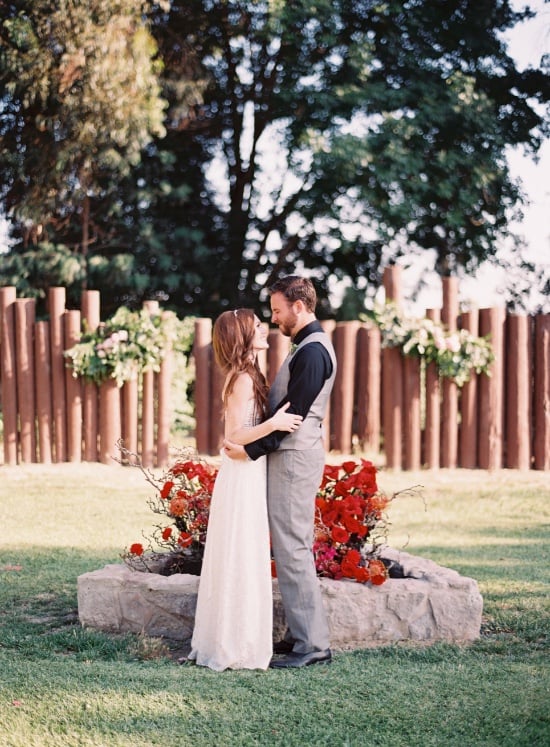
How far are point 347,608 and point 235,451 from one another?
111 centimetres

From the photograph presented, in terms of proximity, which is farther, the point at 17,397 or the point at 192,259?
the point at 192,259

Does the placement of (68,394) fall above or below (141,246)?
below

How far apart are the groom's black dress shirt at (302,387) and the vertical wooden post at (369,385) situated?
7015 mm

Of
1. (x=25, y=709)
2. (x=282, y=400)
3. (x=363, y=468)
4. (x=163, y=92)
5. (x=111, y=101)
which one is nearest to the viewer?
(x=25, y=709)

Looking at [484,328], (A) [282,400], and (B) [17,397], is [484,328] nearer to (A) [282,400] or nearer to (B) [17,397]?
(B) [17,397]

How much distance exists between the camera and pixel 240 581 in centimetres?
453

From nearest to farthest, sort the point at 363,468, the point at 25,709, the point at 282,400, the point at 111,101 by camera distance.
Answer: the point at 25,709 < the point at 282,400 < the point at 363,468 < the point at 111,101

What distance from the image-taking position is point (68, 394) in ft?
38.4

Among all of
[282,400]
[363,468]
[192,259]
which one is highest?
[192,259]

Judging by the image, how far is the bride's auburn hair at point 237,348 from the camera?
4.62 metres

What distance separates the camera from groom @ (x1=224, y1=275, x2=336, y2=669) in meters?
4.49

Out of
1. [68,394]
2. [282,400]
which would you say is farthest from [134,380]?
[282,400]

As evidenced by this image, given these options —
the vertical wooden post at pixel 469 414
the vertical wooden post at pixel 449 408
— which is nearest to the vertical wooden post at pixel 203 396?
the vertical wooden post at pixel 449 408

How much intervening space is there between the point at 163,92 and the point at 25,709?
1279cm
